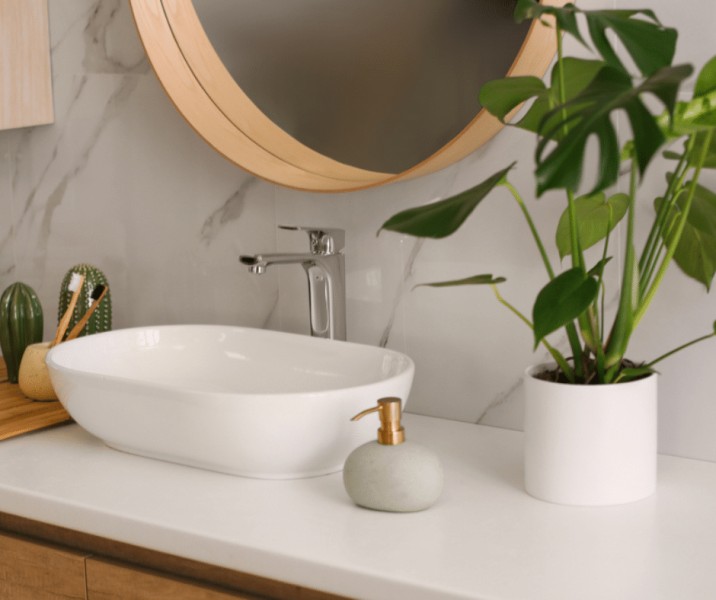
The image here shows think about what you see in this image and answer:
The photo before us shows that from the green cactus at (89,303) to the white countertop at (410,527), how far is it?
0.35 meters

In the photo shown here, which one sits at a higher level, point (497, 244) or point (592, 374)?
point (497, 244)

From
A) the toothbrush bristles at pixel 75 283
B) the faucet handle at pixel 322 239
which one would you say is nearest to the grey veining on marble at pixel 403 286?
the faucet handle at pixel 322 239

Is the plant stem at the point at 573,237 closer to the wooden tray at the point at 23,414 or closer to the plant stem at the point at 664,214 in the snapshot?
the plant stem at the point at 664,214

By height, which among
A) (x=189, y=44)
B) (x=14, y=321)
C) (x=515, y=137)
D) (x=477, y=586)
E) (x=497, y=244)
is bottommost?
(x=477, y=586)

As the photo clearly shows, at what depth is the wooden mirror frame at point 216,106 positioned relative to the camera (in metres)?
1.58

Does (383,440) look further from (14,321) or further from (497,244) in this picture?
(14,321)

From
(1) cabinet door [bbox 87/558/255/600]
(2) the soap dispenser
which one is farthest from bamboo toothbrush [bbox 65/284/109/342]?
(2) the soap dispenser

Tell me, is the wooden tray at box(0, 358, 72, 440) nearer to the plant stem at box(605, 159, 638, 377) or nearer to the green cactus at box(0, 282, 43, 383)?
the green cactus at box(0, 282, 43, 383)

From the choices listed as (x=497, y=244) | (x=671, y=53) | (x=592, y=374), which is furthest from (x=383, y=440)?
(x=671, y=53)

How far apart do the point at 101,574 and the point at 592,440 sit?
22.7 inches

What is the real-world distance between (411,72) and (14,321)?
76 centimetres

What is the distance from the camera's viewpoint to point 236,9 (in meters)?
1.61

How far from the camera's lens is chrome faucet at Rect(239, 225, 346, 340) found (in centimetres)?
154

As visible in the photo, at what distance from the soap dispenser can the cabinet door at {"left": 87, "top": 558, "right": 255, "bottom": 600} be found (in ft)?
0.56
